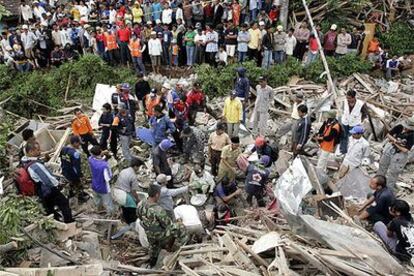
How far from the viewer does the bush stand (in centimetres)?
1639

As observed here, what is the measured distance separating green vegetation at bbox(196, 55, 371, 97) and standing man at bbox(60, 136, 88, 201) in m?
5.93

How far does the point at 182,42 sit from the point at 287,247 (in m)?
9.96

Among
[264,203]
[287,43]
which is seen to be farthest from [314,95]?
[264,203]

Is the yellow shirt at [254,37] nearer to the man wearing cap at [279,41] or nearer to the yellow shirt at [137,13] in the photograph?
the man wearing cap at [279,41]

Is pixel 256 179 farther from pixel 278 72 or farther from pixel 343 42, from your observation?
pixel 343 42

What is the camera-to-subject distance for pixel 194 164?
11305mm

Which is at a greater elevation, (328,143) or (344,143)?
(328,143)

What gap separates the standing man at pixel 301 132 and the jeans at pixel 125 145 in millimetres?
3808

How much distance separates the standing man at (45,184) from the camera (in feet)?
27.1

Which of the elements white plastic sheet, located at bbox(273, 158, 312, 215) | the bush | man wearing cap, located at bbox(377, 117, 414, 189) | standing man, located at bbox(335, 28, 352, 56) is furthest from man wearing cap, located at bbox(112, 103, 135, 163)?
the bush

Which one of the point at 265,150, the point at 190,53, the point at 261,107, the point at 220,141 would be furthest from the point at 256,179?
the point at 190,53

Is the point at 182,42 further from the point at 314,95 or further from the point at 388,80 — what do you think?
the point at 388,80

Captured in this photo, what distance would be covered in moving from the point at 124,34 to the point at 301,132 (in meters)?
7.65

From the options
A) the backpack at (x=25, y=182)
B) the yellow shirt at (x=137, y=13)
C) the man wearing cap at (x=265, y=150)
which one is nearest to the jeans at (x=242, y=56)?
the yellow shirt at (x=137, y=13)
